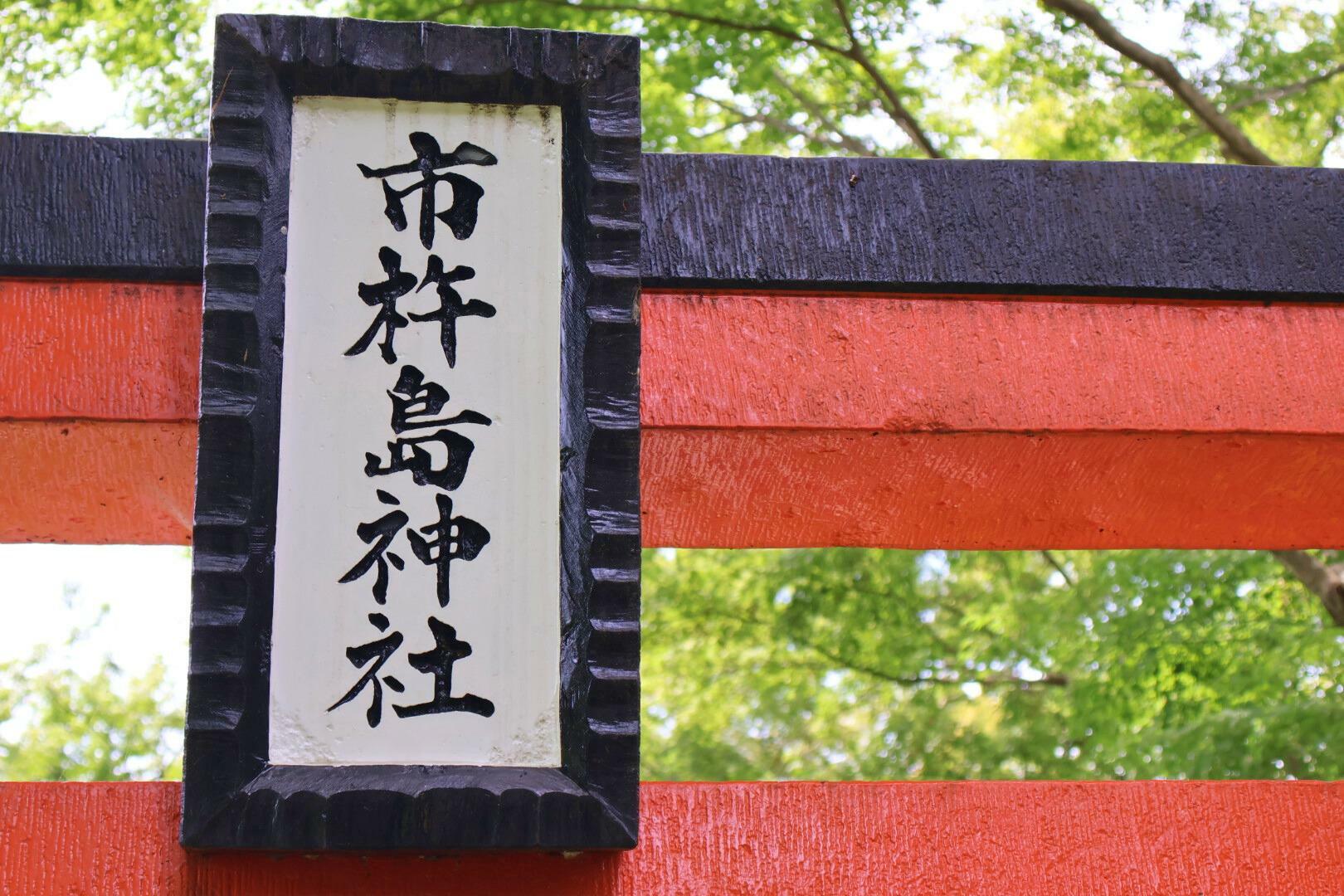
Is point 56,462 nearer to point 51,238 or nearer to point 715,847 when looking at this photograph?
point 51,238

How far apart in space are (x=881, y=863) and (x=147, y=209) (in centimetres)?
165

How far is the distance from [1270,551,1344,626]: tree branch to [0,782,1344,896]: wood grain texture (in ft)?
15.8

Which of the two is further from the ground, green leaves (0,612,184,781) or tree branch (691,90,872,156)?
tree branch (691,90,872,156)

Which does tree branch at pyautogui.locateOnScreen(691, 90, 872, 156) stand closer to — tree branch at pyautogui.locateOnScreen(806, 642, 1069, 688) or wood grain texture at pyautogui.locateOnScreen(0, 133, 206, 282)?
tree branch at pyautogui.locateOnScreen(806, 642, 1069, 688)

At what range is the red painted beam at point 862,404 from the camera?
2.11 m

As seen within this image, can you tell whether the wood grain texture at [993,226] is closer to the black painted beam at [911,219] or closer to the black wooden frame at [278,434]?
the black painted beam at [911,219]

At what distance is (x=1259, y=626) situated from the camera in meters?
6.27

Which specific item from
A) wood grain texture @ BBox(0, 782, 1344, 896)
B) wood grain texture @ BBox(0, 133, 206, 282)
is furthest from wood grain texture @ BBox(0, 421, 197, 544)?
wood grain texture @ BBox(0, 782, 1344, 896)

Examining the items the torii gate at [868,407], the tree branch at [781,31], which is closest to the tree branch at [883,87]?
the tree branch at [781,31]

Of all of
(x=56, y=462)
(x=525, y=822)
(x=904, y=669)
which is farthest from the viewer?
(x=904, y=669)

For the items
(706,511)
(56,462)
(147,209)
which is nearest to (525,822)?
(706,511)

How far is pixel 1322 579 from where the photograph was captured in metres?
6.46

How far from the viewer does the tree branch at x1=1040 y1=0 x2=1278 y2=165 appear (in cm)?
661

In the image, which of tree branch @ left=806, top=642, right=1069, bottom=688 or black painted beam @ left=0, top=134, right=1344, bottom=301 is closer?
black painted beam @ left=0, top=134, right=1344, bottom=301
